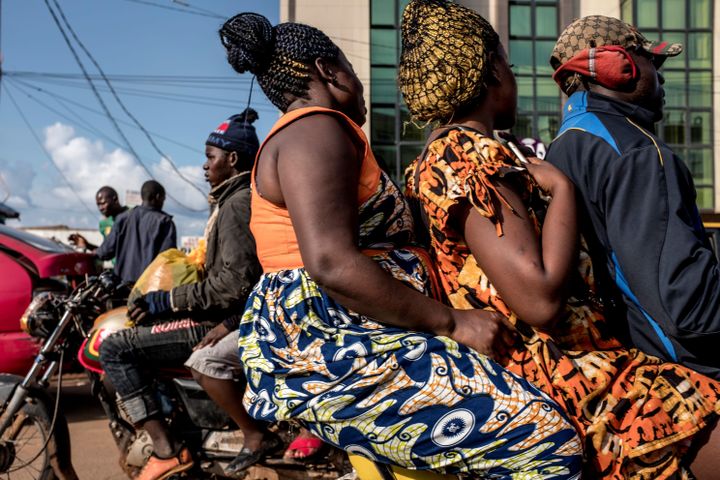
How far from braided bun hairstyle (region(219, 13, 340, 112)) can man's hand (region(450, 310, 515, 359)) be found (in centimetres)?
79

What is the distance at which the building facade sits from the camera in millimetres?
19359

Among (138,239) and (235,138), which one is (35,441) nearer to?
(235,138)

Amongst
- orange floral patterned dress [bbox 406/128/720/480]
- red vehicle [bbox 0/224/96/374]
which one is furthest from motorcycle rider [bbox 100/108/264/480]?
red vehicle [bbox 0/224/96/374]

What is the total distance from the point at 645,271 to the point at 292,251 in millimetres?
876

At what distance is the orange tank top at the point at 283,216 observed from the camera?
1.74m

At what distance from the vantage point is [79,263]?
5.39 metres

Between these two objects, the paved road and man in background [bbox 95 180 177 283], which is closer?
the paved road

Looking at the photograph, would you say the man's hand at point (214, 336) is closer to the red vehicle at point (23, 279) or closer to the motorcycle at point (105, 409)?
the motorcycle at point (105, 409)

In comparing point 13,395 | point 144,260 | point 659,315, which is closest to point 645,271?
point 659,315

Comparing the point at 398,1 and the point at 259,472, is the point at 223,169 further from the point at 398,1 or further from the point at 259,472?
the point at 398,1

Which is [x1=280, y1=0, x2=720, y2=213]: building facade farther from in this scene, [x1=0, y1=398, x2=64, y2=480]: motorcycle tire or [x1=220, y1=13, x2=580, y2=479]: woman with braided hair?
[x1=220, y1=13, x2=580, y2=479]: woman with braided hair

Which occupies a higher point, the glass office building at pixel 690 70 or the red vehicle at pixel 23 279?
the glass office building at pixel 690 70

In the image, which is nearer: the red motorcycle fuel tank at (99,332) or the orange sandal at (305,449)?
the orange sandal at (305,449)

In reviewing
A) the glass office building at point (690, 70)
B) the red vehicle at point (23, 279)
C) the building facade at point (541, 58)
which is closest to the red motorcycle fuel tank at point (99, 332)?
the red vehicle at point (23, 279)
